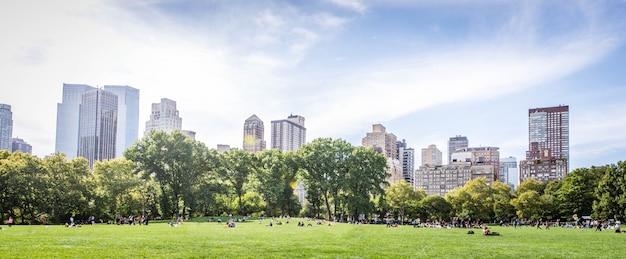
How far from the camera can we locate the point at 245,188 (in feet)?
290

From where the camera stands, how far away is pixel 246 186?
88062mm

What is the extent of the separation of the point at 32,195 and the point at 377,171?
56042 millimetres

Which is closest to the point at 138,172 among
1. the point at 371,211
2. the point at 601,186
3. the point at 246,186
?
the point at 246,186

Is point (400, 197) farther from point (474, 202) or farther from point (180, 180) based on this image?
point (180, 180)

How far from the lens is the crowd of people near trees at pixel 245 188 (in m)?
60.3

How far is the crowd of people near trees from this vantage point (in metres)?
60.3

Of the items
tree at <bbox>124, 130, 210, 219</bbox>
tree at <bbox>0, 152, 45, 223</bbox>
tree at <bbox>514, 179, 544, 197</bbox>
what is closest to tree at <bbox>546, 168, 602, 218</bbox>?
tree at <bbox>514, 179, 544, 197</bbox>

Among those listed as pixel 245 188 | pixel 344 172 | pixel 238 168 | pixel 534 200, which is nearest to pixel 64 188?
pixel 245 188

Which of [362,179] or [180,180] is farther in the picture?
[362,179]

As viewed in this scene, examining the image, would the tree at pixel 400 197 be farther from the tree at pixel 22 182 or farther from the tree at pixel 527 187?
the tree at pixel 22 182

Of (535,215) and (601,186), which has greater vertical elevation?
(601,186)

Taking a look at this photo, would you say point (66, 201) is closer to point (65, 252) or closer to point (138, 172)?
point (138, 172)

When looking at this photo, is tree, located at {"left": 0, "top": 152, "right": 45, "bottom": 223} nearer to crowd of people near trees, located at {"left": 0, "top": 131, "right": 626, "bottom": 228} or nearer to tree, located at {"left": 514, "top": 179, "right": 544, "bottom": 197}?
crowd of people near trees, located at {"left": 0, "top": 131, "right": 626, "bottom": 228}

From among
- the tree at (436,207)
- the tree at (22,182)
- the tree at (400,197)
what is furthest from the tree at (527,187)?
the tree at (22,182)
